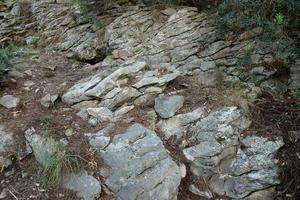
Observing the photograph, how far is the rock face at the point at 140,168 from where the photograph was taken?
122 inches

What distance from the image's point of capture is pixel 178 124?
3.74 metres

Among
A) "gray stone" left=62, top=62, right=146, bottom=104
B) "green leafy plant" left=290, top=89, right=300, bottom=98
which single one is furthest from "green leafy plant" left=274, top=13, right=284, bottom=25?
"gray stone" left=62, top=62, right=146, bottom=104

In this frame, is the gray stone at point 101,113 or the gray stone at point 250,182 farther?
the gray stone at point 101,113

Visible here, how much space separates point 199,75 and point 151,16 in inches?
65.0

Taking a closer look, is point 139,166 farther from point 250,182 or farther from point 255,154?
point 255,154

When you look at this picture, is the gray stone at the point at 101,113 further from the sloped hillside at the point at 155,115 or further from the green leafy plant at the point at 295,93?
the green leafy plant at the point at 295,93

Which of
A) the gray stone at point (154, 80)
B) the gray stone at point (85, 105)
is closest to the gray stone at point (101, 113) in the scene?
the gray stone at point (85, 105)

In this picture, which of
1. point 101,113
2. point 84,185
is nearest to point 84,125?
point 101,113

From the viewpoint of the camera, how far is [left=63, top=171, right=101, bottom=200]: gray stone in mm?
3115

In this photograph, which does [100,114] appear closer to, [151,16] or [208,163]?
[208,163]

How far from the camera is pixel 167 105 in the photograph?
12.9 ft

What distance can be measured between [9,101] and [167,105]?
6.87ft

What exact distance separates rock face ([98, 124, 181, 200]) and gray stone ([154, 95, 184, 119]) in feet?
1.35

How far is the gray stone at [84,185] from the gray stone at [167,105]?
116 centimetres
